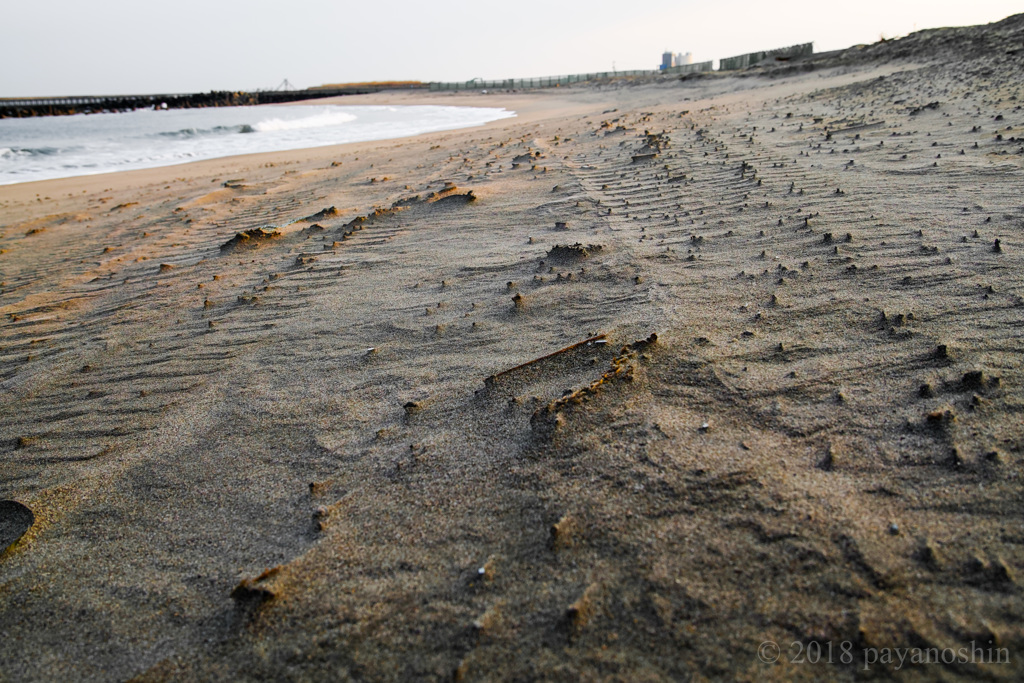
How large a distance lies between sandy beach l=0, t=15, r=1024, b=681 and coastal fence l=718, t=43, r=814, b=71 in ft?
60.7

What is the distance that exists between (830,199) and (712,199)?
0.77m

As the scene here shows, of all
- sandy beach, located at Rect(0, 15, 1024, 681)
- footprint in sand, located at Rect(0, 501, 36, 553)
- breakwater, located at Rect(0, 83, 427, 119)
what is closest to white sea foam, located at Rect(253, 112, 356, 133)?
sandy beach, located at Rect(0, 15, 1024, 681)

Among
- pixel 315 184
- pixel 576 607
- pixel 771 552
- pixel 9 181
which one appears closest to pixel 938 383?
pixel 771 552

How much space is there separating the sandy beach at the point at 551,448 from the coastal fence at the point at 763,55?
18504 millimetres

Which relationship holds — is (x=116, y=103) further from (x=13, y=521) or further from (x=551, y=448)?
(x=551, y=448)

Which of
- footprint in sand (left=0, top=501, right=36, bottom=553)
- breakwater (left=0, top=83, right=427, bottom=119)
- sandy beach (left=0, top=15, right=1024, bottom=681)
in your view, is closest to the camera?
sandy beach (left=0, top=15, right=1024, bottom=681)

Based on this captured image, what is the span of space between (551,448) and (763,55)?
24674 millimetres

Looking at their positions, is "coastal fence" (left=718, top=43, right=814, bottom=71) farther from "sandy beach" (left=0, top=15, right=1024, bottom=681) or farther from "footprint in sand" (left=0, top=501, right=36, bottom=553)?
"footprint in sand" (left=0, top=501, right=36, bottom=553)

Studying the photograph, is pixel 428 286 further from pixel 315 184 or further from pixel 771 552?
pixel 315 184

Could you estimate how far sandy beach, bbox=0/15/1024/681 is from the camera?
1.31 m

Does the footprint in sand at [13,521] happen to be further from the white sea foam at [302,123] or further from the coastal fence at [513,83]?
the coastal fence at [513,83]

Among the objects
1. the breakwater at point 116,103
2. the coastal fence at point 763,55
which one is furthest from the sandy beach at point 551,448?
the breakwater at point 116,103

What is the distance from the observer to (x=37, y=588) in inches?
65.7

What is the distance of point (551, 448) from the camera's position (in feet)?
6.05
